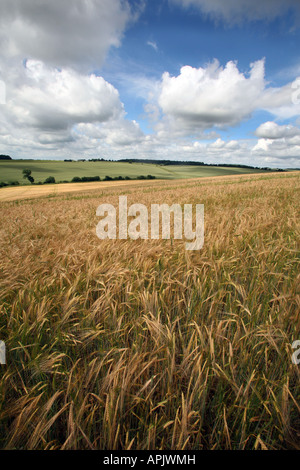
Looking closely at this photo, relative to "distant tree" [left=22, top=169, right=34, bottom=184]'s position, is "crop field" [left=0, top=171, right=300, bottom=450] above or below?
below

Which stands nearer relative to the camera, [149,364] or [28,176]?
[149,364]

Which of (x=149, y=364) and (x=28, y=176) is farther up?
(x=28, y=176)

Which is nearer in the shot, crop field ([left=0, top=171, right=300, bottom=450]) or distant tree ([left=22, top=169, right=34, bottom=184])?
crop field ([left=0, top=171, right=300, bottom=450])

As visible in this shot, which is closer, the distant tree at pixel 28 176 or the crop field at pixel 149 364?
the crop field at pixel 149 364

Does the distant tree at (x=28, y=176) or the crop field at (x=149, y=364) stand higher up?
the distant tree at (x=28, y=176)

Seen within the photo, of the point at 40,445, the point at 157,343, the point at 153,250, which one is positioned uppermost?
the point at 153,250
